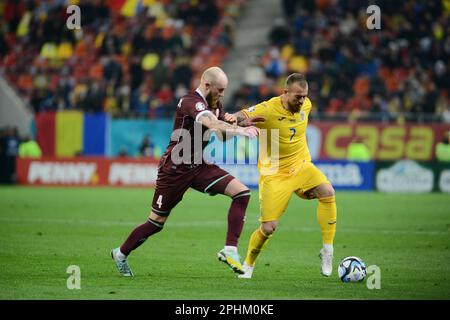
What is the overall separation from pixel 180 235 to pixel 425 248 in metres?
4.54

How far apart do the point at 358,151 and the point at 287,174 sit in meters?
17.6

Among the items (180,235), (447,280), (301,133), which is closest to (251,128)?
(301,133)

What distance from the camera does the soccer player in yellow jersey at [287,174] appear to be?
11.1m

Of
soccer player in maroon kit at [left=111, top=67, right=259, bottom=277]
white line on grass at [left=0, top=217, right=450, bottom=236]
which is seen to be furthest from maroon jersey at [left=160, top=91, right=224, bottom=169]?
white line on grass at [left=0, top=217, right=450, bottom=236]

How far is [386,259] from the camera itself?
1284 cm

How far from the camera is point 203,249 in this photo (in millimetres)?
14156

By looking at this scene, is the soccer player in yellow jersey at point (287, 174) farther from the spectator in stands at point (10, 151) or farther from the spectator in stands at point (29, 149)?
the spectator in stands at point (29, 149)

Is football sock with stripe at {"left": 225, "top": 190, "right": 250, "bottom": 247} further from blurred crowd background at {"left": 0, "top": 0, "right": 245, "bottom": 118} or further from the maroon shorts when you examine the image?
blurred crowd background at {"left": 0, "top": 0, "right": 245, "bottom": 118}

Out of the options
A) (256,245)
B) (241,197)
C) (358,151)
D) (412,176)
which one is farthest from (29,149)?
(241,197)

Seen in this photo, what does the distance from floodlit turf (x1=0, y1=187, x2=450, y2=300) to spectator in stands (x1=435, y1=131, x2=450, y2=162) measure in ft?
14.7

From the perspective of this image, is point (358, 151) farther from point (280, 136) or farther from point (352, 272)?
point (352, 272)

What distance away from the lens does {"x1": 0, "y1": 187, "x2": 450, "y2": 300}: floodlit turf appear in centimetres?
980

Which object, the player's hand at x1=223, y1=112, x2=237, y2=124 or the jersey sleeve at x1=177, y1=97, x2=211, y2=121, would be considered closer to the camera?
the jersey sleeve at x1=177, y1=97, x2=211, y2=121
